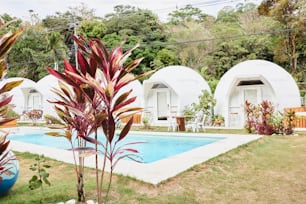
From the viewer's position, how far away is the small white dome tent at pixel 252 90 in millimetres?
16516

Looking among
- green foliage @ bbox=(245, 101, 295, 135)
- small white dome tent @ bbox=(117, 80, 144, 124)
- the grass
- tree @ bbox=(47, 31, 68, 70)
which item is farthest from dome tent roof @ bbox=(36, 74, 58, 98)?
the grass

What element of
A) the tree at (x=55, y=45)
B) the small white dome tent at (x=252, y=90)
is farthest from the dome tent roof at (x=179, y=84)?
the tree at (x=55, y=45)

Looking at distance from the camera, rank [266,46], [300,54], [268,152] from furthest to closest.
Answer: [266,46] < [300,54] < [268,152]

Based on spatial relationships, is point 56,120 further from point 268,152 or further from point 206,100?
point 206,100

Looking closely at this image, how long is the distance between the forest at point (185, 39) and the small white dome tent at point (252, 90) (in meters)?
12.1

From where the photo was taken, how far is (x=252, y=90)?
57.2ft

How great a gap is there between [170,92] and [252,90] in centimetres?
556

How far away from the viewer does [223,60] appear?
33562 millimetres

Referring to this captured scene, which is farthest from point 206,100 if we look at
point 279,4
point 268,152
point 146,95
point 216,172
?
point 279,4

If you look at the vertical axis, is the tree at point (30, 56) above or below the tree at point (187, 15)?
below

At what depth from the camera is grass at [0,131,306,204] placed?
15.8 ft

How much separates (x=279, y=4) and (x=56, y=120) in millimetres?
29336

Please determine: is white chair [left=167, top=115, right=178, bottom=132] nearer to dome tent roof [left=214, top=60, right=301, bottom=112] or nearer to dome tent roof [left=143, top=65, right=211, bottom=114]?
dome tent roof [left=143, top=65, right=211, bottom=114]

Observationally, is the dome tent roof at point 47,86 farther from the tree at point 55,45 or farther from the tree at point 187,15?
the tree at point 187,15
